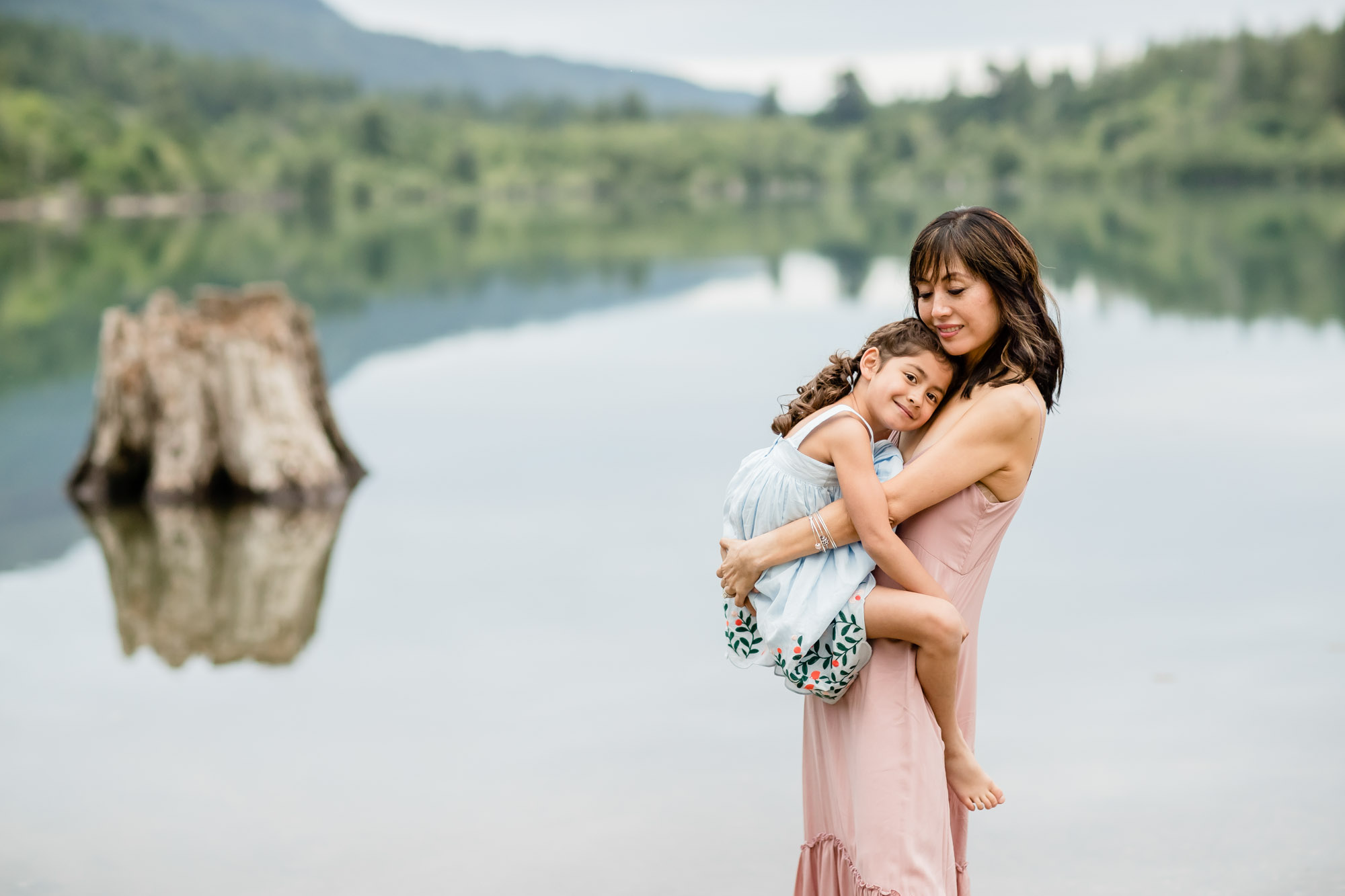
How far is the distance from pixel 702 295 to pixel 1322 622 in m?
25.4

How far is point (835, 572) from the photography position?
9.68 feet

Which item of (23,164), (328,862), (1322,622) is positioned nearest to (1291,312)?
(1322,622)

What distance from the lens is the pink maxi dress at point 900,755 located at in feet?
9.69

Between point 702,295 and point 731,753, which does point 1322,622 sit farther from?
point 702,295

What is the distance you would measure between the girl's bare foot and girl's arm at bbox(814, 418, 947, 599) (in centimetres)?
53

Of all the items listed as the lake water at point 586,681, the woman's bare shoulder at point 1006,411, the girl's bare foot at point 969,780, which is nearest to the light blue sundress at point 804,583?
the woman's bare shoulder at point 1006,411

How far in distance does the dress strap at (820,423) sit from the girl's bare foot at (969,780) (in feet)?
2.58

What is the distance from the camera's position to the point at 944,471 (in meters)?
2.91

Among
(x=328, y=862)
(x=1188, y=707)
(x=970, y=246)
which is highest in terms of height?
(x=970, y=246)

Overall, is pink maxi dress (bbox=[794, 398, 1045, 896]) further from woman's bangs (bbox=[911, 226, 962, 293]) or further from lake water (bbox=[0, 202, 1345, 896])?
lake water (bbox=[0, 202, 1345, 896])

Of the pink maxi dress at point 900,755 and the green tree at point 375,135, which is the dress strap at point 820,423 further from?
the green tree at point 375,135

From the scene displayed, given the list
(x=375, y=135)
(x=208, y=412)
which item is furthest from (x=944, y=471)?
(x=375, y=135)

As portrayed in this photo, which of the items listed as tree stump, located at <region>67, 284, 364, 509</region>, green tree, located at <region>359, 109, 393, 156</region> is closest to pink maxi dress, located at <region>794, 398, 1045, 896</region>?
tree stump, located at <region>67, 284, 364, 509</region>

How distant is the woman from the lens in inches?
115
